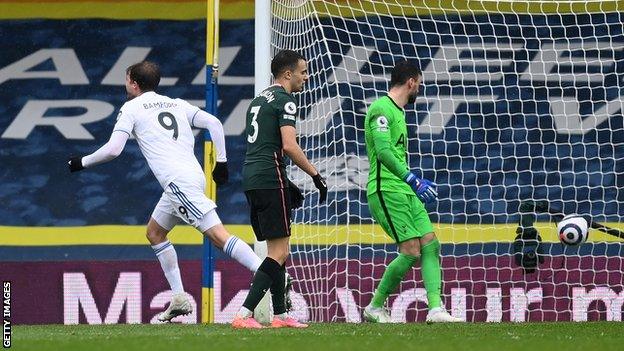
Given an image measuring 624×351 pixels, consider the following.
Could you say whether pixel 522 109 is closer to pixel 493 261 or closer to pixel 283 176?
pixel 493 261

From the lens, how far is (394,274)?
8.56m

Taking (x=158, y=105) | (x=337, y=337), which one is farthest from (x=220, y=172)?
(x=337, y=337)

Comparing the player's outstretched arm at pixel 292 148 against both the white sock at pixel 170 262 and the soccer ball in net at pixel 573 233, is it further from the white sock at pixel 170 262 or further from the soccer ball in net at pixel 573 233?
the soccer ball in net at pixel 573 233

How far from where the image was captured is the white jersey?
8117 millimetres

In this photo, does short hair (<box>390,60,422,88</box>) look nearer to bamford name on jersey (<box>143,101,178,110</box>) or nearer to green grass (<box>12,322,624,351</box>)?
bamford name on jersey (<box>143,101,178,110</box>)

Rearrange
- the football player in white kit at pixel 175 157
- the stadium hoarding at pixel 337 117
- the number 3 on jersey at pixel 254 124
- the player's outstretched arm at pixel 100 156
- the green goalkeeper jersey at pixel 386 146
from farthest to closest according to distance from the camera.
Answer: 1. the stadium hoarding at pixel 337 117
2. the green goalkeeper jersey at pixel 386 146
3. the football player in white kit at pixel 175 157
4. the player's outstretched arm at pixel 100 156
5. the number 3 on jersey at pixel 254 124

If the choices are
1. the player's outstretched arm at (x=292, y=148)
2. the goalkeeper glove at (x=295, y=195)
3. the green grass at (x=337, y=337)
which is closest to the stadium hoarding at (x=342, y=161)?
the green grass at (x=337, y=337)

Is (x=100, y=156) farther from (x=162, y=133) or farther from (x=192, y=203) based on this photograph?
(x=192, y=203)

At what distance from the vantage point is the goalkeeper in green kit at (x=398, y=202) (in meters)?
8.40

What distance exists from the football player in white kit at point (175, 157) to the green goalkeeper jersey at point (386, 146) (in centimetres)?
96

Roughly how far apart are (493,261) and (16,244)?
3920 mm

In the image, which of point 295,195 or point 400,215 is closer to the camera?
point 295,195

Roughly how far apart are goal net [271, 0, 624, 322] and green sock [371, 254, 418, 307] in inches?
91.8

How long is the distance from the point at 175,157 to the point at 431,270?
5.62ft
